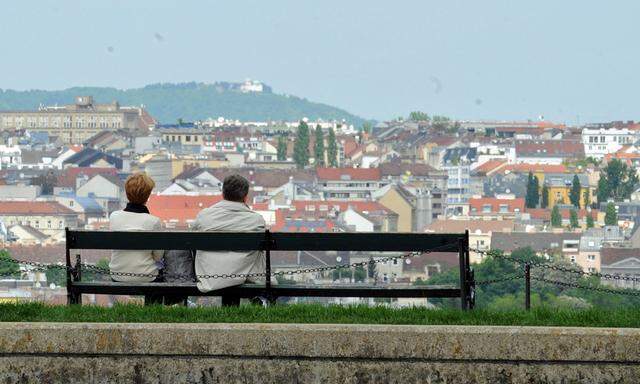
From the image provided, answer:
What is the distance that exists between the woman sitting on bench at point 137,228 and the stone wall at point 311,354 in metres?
1.58

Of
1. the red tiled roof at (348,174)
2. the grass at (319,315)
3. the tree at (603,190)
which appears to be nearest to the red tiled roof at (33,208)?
the red tiled roof at (348,174)

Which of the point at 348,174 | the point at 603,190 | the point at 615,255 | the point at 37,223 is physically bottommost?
the point at 615,255

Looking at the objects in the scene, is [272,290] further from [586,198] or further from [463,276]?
[586,198]

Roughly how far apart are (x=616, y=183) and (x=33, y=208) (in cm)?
3708

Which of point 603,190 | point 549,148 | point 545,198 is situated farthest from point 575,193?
point 549,148

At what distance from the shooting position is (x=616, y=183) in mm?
Result: 135625

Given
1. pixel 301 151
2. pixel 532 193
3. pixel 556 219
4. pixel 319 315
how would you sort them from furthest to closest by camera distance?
pixel 301 151
pixel 532 193
pixel 556 219
pixel 319 315

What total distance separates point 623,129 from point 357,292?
602 ft

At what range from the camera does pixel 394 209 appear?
126m

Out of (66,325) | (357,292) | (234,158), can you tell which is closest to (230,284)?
(357,292)

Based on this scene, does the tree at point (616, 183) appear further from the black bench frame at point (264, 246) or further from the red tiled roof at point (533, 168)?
the black bench frame at point (264, 246)

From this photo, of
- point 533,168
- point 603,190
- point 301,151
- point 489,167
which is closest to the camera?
point 603,190

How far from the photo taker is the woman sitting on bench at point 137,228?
909 cm

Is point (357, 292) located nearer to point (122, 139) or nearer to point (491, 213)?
point (491, 213)
